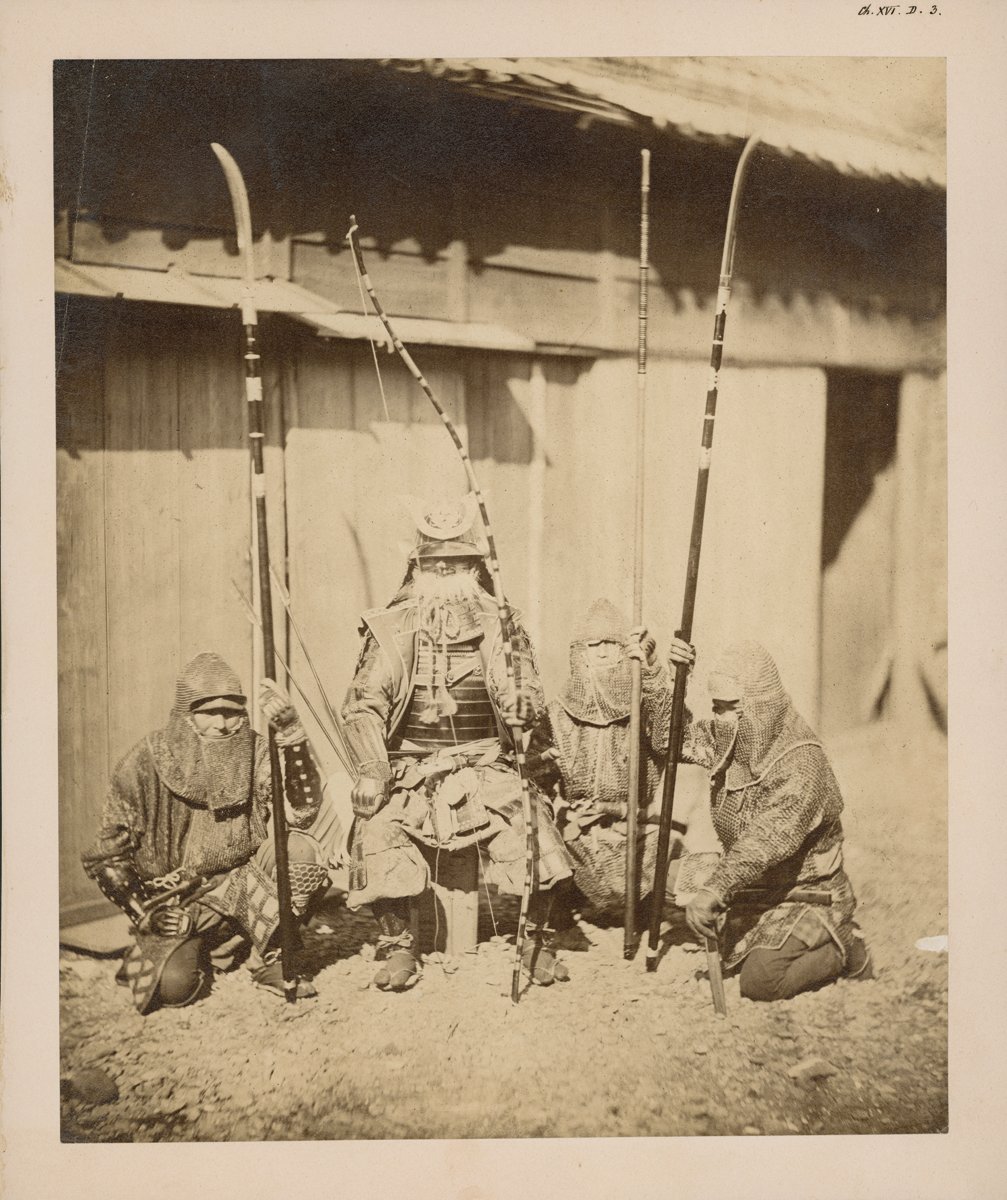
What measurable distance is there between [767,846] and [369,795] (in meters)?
1.02

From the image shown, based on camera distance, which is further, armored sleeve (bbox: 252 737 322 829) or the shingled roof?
armored sleeve (bbox: 252 737 322 829)

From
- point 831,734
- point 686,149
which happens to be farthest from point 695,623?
point 686,149

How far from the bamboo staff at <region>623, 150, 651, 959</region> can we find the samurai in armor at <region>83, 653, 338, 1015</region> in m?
0.79

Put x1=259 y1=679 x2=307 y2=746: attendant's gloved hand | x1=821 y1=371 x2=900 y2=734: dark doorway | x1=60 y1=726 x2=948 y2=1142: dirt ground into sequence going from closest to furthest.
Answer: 1. x1=60 y1=726 x2=948 y2=1142: dirt ground
2. x1=259 y1=679 x2=307 y2=746: attendant's gloved hand
3. x1=821 y1=371 x2=900 y2=734: dark doorway

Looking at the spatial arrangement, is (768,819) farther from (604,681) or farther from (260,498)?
(260,498)

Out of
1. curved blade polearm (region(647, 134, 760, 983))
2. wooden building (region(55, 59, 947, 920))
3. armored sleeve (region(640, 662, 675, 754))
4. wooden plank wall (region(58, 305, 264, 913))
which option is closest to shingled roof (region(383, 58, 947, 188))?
wooden building (region(55, 59, 947, 920))

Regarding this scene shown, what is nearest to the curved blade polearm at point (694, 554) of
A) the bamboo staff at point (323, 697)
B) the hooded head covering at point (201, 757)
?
the bamboo staff at point (323, 697)

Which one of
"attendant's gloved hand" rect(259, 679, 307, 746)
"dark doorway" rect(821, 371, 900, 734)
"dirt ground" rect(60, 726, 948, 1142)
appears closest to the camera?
"dirt ground" rect(60, 726, 948, 1142)

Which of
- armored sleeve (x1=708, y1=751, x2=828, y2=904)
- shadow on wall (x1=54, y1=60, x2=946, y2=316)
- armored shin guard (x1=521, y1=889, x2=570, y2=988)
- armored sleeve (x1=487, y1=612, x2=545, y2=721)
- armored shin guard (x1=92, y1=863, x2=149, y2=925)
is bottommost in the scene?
armored shin guard (x1=521, y1=889, x2=570, y2=988)

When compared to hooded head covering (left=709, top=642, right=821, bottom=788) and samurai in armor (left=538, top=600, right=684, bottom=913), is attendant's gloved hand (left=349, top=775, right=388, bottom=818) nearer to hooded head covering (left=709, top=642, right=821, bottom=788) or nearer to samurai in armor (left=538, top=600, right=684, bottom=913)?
samurai in armor (left=538, top=600, right=684, bottom=913)

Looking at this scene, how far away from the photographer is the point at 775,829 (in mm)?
2549

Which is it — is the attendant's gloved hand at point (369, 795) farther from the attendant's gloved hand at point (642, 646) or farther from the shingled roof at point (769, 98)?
the shingled roof at point (769, 98)

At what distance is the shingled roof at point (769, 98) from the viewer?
246cm

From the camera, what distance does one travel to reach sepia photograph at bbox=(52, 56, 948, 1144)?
8.13ft
